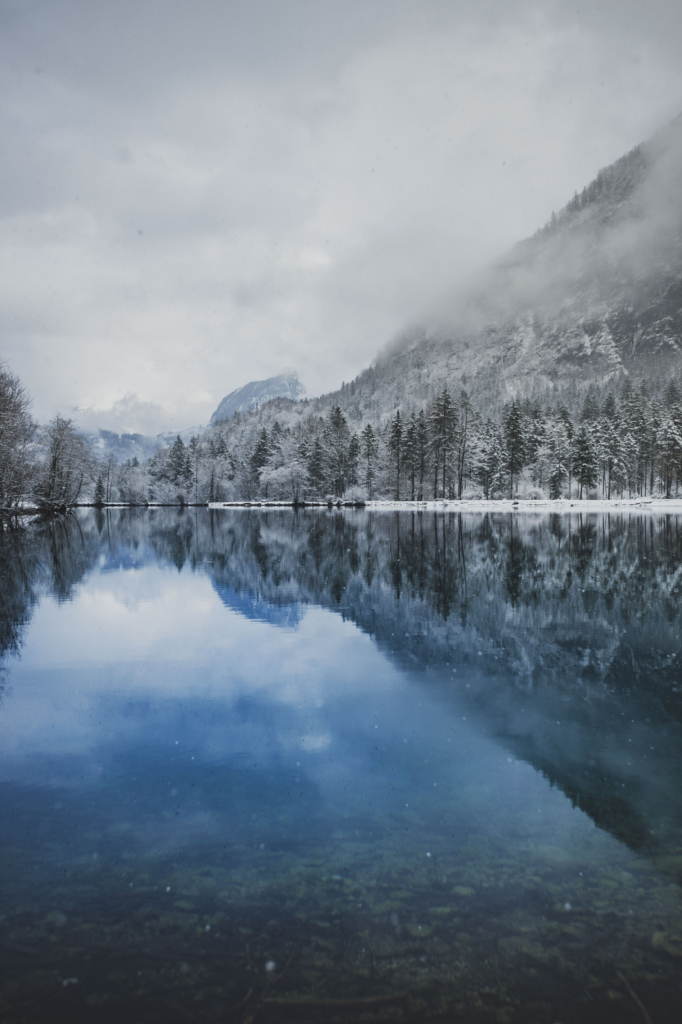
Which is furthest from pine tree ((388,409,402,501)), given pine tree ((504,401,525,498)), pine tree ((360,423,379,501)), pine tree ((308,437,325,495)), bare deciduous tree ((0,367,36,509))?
bare deciduous tree ((0,367,36,509))

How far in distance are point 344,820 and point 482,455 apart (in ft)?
320

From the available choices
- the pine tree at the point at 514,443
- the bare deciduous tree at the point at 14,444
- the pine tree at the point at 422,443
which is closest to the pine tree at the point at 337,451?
the pine tree at the point at 422,443

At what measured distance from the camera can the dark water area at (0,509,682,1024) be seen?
414cm

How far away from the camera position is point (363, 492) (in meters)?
106

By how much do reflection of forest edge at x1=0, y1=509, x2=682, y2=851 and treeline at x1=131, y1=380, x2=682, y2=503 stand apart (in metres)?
56.9

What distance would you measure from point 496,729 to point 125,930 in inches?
237

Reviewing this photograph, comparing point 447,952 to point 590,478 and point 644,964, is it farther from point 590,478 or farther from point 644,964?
point 590,478

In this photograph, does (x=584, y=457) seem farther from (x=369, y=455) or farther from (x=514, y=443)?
(x=369, y=455)

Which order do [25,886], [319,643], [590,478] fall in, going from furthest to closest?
[590,478] < [319,643] < [25,886]

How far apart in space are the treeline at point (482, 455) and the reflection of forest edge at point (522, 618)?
56.9 m

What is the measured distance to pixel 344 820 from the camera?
A: 20.7 feet

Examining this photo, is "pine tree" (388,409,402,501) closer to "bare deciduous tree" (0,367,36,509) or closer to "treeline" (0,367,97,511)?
"treeline" (0,367,97,511)

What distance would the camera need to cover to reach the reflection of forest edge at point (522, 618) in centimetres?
772

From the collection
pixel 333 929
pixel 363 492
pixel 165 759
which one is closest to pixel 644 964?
pixel 333 929
